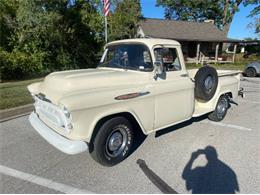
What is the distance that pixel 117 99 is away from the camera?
379cm

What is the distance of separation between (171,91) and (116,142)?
4.64 ft

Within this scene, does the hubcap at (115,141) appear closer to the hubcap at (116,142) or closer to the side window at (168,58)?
the hubcap at (116,142)

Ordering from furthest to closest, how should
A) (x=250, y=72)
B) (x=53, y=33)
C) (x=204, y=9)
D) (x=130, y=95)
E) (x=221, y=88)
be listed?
(x=204, y=9), (x=250, y=72), (x=53, y=33), (x=221, y=88), (x=130, y=95)

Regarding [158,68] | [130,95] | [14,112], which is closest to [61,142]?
[130,95]

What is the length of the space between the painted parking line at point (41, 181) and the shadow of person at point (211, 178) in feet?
4.92

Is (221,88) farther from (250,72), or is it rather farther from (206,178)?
(250,72)

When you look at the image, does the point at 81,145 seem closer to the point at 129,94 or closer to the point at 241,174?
the point at 129,94

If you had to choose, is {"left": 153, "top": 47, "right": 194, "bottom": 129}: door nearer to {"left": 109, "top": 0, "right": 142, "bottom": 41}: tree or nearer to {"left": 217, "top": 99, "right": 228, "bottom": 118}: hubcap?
{"left": 217, "top": 99, "right": 228, "bottom": 118}: hubcap

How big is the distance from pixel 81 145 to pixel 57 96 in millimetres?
814

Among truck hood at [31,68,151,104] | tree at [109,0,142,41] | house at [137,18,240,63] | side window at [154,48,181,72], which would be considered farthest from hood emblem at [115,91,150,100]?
house at [137,18,240,63]

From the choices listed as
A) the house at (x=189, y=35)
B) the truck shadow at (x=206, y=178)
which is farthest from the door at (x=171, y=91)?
the house at (x=189, y=35)

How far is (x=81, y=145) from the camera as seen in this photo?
3428 millimetres

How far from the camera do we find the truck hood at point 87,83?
145 inches

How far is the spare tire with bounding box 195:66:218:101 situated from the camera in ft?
17.5
